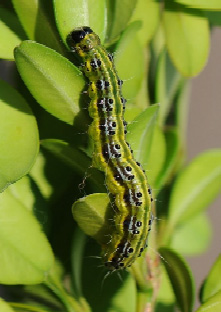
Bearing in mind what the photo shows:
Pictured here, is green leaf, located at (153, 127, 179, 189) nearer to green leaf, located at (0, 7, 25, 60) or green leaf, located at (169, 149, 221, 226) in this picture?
green leaf, located at (169, 149, 221, 226)

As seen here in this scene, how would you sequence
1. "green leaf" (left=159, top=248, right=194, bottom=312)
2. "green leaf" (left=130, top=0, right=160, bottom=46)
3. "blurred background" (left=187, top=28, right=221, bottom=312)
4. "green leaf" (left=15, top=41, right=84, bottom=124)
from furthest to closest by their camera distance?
"blurred background" (left=187, top=28, right=221, bottom=312), "green leaf" (left=130, top=0, right=160, bottom=46), "green leaf" (left=159, top=248, right=194, bottom=312), "green leaf" (left=15, top=41, right=84, bottom=124)

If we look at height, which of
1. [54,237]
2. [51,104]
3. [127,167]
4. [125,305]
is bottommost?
[125,305]

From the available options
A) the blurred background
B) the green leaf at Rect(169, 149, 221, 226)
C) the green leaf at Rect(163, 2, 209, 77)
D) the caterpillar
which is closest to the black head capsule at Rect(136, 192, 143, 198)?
the caterpillar

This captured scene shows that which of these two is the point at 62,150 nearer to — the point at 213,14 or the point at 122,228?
the point at 122,228

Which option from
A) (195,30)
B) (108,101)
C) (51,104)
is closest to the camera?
(51,104)

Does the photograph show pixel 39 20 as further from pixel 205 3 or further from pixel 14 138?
pixel 205 3

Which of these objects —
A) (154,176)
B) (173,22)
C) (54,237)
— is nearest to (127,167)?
(154,176)

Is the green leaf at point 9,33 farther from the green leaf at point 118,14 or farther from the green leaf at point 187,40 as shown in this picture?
the green leaf at point 187,40
